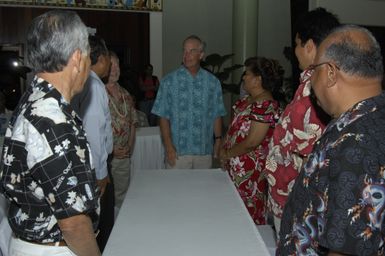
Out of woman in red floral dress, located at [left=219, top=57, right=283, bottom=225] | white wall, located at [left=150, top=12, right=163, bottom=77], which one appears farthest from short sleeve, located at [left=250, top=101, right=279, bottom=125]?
white wall, located at [left=150, top=12, right=163, bottom=77]

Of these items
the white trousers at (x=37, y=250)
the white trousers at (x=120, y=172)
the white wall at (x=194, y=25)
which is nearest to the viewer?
the white trousers at (x=37, y=250)

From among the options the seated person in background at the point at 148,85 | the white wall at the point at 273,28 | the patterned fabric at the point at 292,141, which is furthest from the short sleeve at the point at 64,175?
the white wall at the point at 273,28

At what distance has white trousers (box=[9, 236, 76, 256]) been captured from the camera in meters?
1.34

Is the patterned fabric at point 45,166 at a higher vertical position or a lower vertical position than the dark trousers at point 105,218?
higher

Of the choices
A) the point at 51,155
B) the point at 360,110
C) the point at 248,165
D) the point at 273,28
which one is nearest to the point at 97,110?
the point at 248,165

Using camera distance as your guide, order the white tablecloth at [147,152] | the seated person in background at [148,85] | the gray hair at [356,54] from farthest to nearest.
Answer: the seated person in background at [148,85] → the white tablecloth at [147,152] → the gray hair at [356,54]

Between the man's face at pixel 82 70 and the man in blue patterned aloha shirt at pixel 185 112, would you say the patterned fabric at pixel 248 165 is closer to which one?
the man in blue patterned aloha shirt at pixel 185 112

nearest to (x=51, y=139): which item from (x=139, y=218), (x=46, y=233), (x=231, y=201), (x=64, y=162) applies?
(x=64, y=162)

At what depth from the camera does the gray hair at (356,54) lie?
3.55 ft

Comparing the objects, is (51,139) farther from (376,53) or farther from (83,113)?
(83,113)

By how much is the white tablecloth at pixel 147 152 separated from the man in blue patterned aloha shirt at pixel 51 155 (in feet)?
8.77

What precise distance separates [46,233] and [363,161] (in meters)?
0.93

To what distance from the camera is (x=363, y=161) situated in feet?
3.17

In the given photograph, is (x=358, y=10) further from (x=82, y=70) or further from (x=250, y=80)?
(x=82, y=70)
